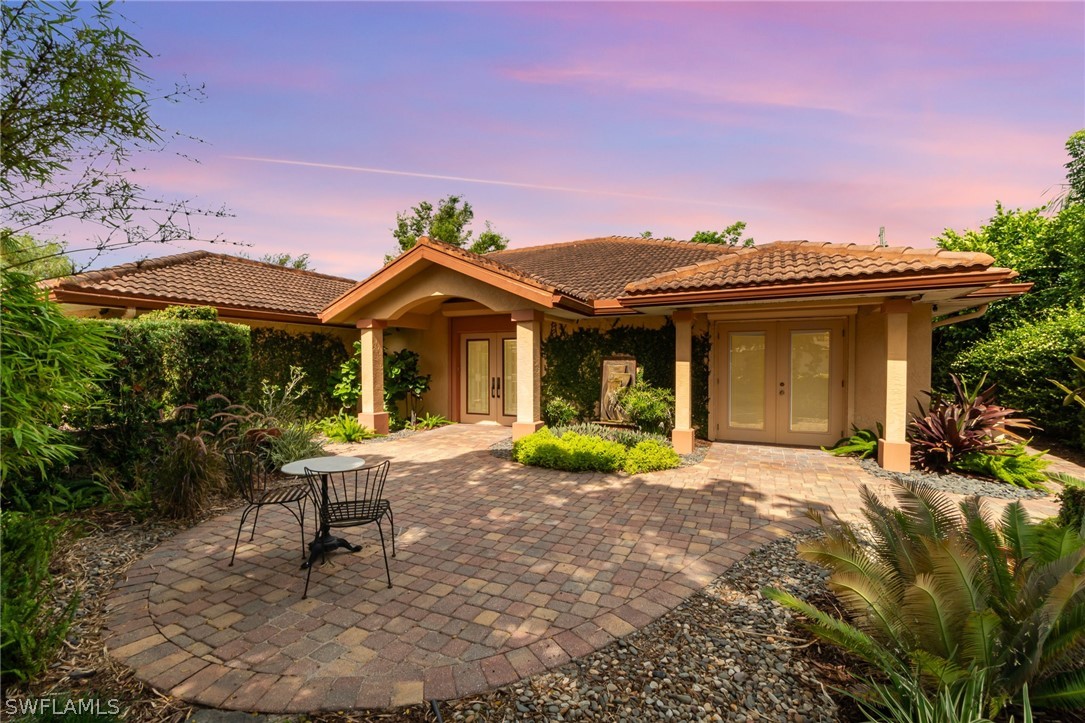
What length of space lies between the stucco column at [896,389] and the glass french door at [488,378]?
8.52 meters

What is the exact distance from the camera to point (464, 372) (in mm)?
13688

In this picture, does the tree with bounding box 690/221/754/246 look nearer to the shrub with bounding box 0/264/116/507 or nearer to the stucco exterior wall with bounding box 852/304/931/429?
the stucco exterior wall with bounding box 852/304/931/429

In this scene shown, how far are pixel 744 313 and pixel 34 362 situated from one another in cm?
1047

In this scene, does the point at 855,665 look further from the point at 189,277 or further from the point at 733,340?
the point at 189,277

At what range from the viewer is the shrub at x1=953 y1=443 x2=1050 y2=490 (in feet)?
23.2

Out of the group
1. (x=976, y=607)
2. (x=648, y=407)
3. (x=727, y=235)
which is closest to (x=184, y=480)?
(x=976, y=607)

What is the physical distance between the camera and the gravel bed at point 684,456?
8.66 metres

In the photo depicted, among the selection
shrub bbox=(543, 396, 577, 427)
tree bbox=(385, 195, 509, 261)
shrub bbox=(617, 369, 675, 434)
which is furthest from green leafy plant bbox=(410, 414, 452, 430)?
tree bbox=(385, 195, 509, 261)

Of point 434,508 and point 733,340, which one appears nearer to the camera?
point 434,508

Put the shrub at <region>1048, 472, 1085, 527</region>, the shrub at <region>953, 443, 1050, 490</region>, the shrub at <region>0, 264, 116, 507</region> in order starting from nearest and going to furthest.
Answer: the shrub at <region>0, 264, 116, 507</region> < the shrub at <region>1048, 472, 1085, 527</region> < the shrub at <region>953, 443, 1050, 490</region>

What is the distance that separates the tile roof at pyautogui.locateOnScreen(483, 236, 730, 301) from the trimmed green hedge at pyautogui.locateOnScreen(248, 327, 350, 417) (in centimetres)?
534

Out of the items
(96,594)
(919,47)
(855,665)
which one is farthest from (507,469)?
(919,47)

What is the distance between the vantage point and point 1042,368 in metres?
9.41

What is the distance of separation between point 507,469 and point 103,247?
6.13m
